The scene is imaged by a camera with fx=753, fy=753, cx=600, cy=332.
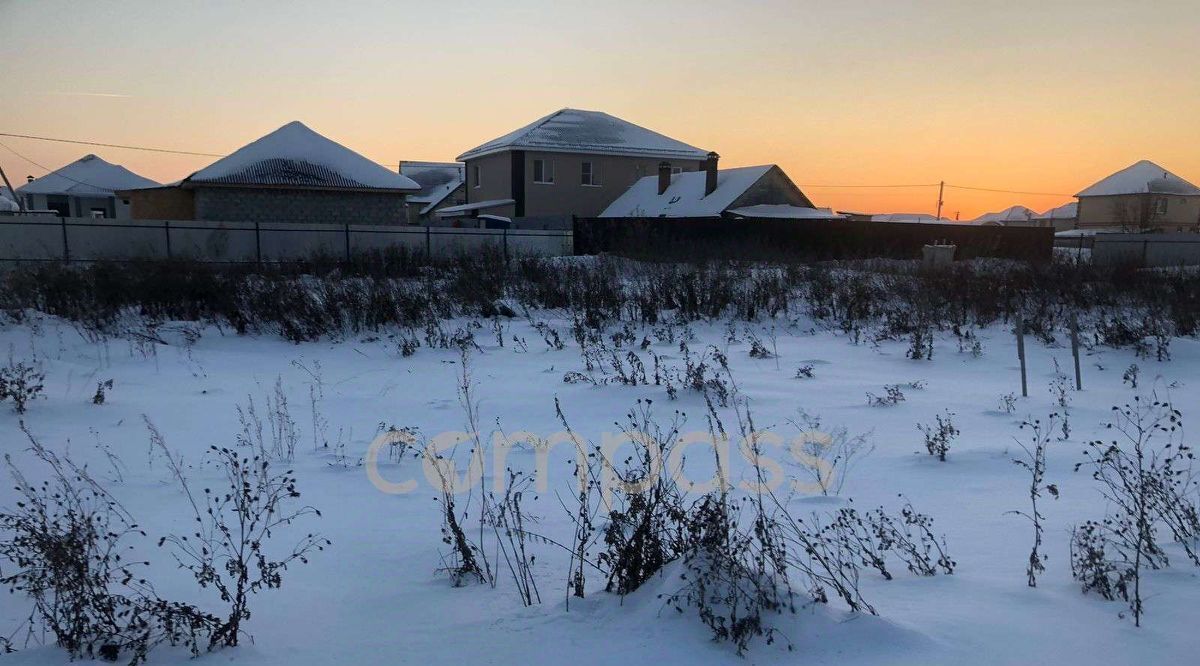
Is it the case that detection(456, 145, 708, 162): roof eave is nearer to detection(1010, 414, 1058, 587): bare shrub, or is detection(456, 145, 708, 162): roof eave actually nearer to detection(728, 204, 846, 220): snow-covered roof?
detection(728, 204, 846, 220): snow-covered roof

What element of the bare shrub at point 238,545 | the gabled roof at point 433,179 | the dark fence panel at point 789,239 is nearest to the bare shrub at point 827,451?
the bare shrub at point 238,545

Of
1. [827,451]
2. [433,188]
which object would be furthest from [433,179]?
[827,451]

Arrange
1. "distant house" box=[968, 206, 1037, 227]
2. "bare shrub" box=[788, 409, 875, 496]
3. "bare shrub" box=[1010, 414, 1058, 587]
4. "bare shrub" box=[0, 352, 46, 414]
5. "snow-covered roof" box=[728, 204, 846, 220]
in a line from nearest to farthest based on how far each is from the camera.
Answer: "bare shrub" box=[1010, 414, 1058, 587], "bare shrub" box=[788, 409, 875, 496], "bare shrub" box=[0, 352, 46, 414], "snow-covered roof" box=[728, 204, 846, 220], "distant house" box=[968, 206, 1037, 227]

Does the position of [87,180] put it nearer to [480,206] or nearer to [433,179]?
[433,179]

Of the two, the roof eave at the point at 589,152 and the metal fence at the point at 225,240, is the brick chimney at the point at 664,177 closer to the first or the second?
the roof eave at the point at 589,152

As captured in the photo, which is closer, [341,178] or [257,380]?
[257,380]

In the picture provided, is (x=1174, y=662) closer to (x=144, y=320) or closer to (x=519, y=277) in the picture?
(x=144, y=320)

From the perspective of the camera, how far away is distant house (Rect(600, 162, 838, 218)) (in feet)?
106

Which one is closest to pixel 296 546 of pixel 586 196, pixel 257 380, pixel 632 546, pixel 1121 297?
pixel 632 546

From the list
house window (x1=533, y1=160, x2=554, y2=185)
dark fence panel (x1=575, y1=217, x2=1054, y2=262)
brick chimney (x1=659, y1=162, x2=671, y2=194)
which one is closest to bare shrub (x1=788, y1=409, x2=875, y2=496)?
dark fence panel (x1=575, y1=217, x2=1054, y2=262)

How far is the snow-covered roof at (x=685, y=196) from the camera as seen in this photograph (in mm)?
32438

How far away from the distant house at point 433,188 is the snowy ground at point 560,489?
37212 millimetres

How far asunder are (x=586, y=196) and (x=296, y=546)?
35.4 metres

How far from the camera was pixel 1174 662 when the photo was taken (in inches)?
96.2
